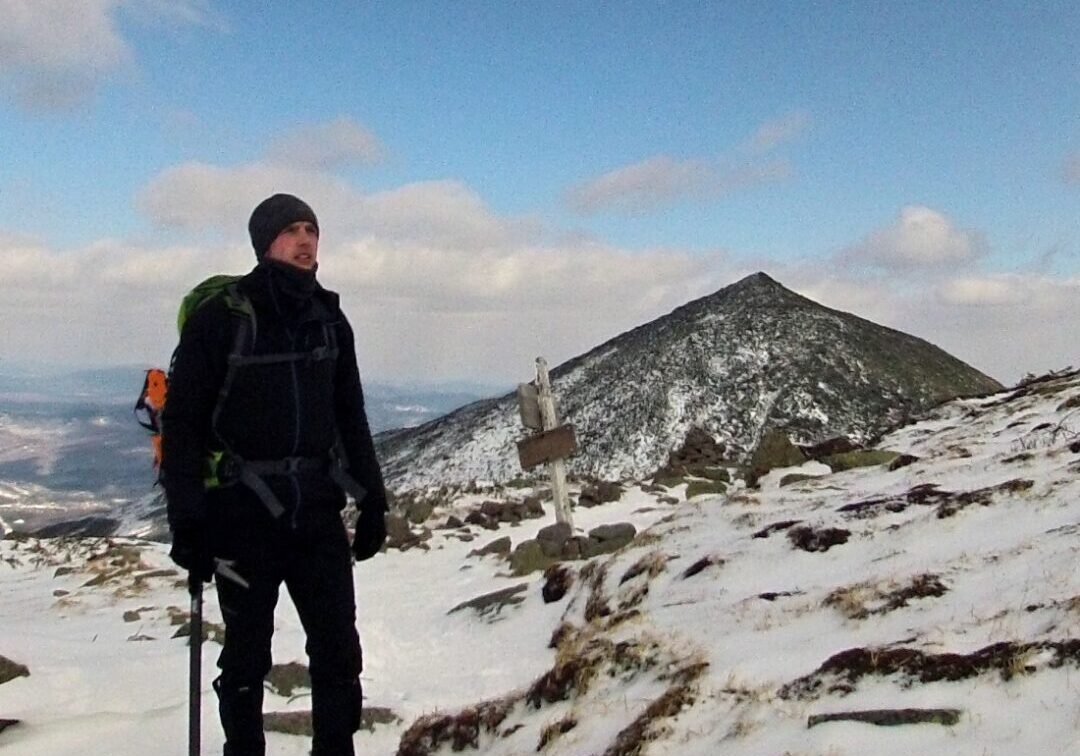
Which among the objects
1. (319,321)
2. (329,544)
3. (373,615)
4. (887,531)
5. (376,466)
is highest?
(319,321)

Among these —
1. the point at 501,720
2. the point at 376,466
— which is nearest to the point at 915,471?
the point at 501,720

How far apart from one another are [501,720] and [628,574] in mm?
2764

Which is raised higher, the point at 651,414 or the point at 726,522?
the point at 651,414

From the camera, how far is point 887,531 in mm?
6449

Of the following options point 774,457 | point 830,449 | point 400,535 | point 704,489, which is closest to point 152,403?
point 400,535

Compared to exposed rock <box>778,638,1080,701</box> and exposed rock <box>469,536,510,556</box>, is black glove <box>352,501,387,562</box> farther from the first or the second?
exposed rock <box>469,536,510,556</box>

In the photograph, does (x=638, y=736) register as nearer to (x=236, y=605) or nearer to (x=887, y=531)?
(x=236, y=605)

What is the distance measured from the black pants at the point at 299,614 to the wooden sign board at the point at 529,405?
8.59 meters

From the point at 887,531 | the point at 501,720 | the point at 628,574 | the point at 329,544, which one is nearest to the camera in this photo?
the point at 329,544

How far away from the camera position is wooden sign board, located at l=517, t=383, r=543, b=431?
1285cm

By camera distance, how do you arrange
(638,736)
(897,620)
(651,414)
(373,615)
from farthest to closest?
(651,414) < (373,615) < (897,620) < (638,736)

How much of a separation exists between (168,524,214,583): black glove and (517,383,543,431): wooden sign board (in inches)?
346

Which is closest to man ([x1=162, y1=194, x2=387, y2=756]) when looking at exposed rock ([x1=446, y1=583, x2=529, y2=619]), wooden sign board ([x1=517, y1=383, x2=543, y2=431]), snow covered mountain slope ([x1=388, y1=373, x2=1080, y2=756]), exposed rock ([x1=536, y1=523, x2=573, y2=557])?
snow covered mountain slope ([x1=388, y1=373, x2=1080, y2=756])

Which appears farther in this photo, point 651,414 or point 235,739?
point 651,414
